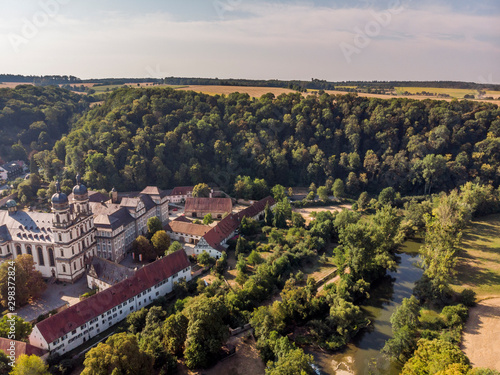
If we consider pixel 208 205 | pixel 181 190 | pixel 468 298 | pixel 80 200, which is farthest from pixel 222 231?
pixel 468 298

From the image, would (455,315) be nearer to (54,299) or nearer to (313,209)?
(313,209)

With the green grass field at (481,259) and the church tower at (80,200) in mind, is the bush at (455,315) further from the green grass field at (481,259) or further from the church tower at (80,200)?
the church tower at (80,200)

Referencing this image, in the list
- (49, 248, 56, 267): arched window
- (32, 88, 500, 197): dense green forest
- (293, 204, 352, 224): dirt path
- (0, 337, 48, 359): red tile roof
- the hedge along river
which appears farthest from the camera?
(32, 88, 500, 197): dense green forest

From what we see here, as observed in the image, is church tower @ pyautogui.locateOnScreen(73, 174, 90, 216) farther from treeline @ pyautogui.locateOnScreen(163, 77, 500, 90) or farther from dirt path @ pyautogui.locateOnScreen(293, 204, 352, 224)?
treeline @ pyautogui.locateOnScreen(163, 77, 500, 90)

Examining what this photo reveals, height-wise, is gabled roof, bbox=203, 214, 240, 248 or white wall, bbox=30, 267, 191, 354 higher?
gabled roof, bbox=203, 214, 240, 248

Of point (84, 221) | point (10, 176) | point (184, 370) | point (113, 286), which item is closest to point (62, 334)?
point (113, 286)

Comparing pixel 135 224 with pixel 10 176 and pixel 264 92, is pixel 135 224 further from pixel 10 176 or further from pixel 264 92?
pixel 264 92

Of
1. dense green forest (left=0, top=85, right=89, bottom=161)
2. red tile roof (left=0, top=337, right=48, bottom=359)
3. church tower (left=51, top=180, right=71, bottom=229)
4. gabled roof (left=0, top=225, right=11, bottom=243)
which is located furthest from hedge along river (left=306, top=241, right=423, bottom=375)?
dense green forest (left=0, top=85, right=89, bottom=161)
